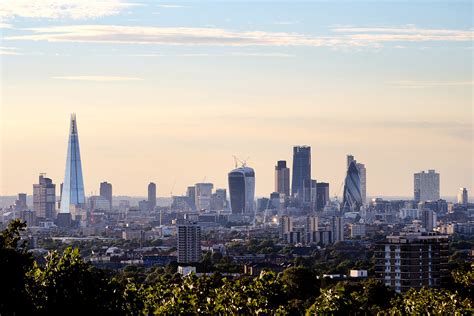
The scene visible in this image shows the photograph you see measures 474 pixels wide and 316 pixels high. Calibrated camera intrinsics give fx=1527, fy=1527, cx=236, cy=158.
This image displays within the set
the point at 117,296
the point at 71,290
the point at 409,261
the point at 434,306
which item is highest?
the point at 409,261

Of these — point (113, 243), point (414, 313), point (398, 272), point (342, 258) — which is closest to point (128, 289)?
point (414, 313)

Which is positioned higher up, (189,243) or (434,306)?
(189,243)

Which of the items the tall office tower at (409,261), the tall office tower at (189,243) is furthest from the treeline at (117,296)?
the tall office tower at (189,243)

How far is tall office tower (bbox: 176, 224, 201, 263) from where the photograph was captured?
486ft

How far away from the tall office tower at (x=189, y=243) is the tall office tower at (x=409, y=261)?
60488 millimetres

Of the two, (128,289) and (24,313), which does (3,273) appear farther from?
(128,289)

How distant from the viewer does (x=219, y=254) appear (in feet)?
466

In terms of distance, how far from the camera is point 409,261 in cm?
8538

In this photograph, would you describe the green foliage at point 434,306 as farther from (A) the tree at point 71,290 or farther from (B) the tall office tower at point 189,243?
(B) the tall office tower at point 189,243

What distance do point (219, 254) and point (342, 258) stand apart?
1155cm

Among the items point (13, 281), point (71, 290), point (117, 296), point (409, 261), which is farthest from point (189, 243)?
point (13, 281)

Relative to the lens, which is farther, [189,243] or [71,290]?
[189,243]

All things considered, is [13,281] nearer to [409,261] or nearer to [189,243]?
[409,261]

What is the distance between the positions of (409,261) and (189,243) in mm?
69075
